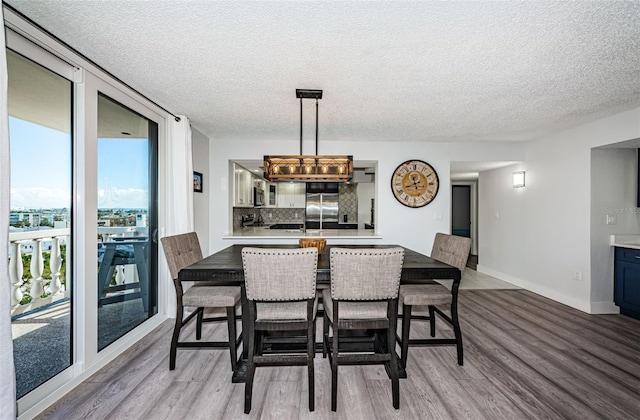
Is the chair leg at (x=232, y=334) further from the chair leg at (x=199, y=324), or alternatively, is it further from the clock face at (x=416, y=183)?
the clock face at (x=416, y=183)

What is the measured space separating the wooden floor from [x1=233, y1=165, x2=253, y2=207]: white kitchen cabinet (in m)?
2.62

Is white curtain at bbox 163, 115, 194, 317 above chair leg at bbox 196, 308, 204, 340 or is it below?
above

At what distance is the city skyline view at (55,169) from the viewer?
1819 mm

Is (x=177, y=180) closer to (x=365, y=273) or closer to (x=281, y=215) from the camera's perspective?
(x=365, y=273)

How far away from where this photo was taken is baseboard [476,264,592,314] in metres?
3.80

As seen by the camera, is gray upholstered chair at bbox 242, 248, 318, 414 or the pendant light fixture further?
the pendant light fixture

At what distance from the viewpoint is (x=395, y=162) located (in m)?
4.78

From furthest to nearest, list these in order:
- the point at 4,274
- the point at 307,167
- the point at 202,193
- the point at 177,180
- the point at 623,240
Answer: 1. the point at 202,193
2. the point at 623,240
3. the point at 177,180
4. the point at 307,167
5. the point at 4,274

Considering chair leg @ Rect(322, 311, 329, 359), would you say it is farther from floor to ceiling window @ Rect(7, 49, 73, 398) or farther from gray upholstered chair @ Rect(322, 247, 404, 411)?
floor to ceiling window @ Rect(7, 49, 73, 398)

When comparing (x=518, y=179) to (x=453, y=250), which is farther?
(x=518, y=179)

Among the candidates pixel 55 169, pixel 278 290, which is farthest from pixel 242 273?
pixel 55 169

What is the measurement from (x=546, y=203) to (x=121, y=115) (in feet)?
17.9

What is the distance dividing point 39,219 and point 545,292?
579 centimetres

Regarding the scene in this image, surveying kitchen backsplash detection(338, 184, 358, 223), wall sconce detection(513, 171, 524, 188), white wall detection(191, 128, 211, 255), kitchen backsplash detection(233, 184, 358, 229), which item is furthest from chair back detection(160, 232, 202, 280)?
wall sconce detection(513, 171, 524, 188)
